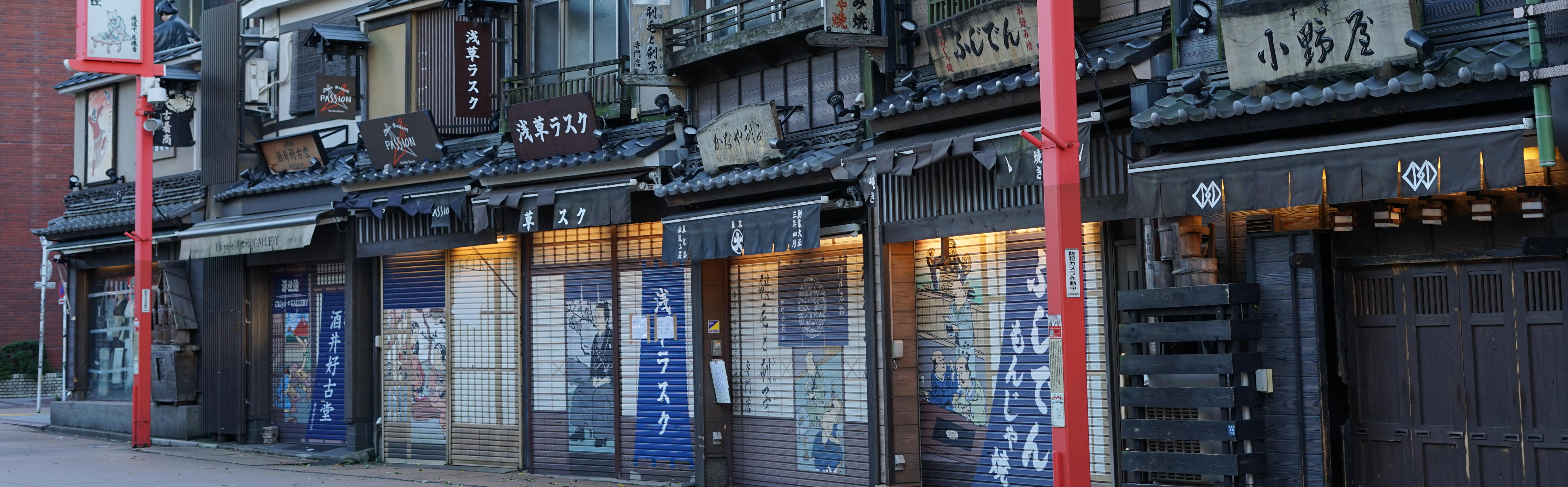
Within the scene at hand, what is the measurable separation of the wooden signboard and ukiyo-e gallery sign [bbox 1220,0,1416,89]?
234 inches

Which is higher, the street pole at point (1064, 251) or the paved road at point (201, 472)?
the street pole at point (1064, 251)

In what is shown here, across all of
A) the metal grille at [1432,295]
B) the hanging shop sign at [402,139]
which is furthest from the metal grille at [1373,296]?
the hanging shop sign at [402,139]

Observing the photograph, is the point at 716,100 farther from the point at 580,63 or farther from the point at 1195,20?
the point at 1195,20

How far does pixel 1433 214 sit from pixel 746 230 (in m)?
7.38

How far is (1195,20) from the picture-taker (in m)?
11.2

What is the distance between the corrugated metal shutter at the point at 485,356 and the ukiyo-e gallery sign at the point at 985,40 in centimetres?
836

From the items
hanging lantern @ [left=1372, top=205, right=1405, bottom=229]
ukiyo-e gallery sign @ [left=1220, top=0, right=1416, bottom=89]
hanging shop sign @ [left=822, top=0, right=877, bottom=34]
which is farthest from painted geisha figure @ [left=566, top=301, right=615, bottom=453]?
hanging lantern @ [left=1372, top=205, right=1405, bottom=229]

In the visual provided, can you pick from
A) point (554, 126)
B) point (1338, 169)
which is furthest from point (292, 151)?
point (1338, 169)

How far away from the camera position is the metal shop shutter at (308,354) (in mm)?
22250

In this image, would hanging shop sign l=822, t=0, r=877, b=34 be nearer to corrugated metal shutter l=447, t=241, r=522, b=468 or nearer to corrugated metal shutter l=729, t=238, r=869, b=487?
corrugated metal shutter l=729, t=238, r=869, b=487

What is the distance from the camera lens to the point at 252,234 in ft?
71.3

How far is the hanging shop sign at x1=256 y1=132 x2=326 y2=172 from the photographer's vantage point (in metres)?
22.3

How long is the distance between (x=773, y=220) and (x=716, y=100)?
2.93 m

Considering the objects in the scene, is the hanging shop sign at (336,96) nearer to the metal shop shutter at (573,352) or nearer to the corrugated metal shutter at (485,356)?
the corrugated metal shutter at (485,356)
